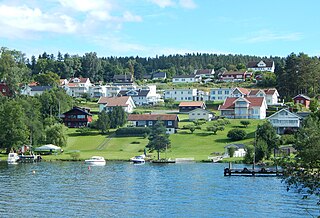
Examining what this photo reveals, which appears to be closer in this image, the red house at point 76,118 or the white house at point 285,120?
the white house at point 285,120

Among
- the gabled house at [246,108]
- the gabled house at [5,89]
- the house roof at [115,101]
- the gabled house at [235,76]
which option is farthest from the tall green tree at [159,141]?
the gabled house at [235,76]

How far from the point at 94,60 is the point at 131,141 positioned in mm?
100490

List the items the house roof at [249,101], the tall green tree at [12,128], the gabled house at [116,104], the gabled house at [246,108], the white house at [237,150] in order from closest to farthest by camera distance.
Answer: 1. the white house at [237,150]
2. the tall green tree at [12,128]
3. the gabled house at [246,108]
4. the house roof at [249,101]
5. the gabled house at [116,104]

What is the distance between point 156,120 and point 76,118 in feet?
64.0

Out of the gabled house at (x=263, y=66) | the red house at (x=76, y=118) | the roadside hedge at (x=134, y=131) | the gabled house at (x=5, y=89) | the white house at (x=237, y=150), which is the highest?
the gabled house at (x=263, y=66)

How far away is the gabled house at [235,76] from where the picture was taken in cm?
17825

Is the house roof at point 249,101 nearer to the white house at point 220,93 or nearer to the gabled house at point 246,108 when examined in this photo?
the gabled house at point 246,108

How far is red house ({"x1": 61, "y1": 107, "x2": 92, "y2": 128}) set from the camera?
11775 centimetres

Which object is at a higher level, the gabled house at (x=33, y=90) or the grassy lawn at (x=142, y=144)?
the gabled house at (x=33, y=90)

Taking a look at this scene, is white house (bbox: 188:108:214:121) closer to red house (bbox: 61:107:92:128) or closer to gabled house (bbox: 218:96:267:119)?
gabled house (bbox: 218:96:267:119)

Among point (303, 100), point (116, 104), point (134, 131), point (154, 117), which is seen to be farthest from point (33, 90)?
point (303, 100)

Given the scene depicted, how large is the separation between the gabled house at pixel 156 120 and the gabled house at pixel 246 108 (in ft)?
55.6

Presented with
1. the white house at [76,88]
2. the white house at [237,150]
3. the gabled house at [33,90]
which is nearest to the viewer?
the white house at [237,150]

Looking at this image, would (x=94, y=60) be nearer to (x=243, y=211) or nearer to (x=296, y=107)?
(x=296, y=107)
